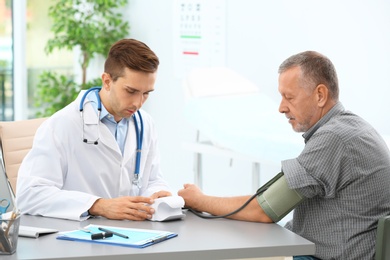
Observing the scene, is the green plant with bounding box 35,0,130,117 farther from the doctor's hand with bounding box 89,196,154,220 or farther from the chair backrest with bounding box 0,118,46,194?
the doctor's hand with bounding box 89,196,154,220

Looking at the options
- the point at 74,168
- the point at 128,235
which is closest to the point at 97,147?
the point at 74,168

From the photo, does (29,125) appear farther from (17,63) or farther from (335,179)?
(17,63)

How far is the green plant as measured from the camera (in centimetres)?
593

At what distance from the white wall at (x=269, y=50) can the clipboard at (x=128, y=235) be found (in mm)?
1917

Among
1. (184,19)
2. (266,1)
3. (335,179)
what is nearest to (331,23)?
(266,1)

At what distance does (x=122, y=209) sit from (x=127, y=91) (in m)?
0.44

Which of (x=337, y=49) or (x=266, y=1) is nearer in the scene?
(x=337, y=49)

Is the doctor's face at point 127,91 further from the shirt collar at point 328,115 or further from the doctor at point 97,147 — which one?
the shirt collar at point 328,115

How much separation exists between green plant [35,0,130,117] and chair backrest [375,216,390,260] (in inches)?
164

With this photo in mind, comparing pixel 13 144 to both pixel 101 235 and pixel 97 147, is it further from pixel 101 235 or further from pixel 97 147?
pixel 101 235

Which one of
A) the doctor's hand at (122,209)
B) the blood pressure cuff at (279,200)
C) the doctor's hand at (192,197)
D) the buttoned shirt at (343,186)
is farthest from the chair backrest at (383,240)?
the doctor's hand at (122,209)

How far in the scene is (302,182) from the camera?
2.10 metres

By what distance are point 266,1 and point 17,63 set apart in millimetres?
2535

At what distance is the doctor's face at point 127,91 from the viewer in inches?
94.3
